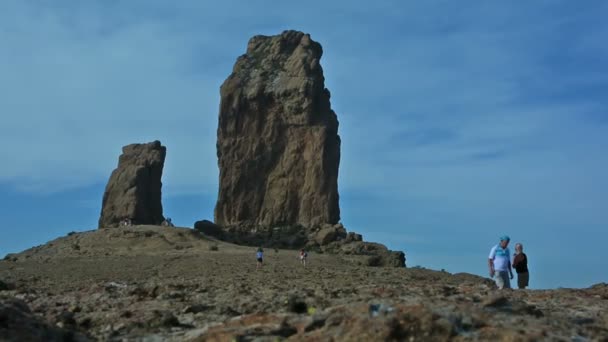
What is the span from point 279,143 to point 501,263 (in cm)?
4997

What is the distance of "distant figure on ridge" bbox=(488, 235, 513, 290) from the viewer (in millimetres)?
16875

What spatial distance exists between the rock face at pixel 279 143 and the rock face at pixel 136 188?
5402 mm

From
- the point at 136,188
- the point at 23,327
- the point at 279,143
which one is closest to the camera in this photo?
the point at 23,327

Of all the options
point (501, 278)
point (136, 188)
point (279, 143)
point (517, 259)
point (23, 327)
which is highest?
point (279, 143)

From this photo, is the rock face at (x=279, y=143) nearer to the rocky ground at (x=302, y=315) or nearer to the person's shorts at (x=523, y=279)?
the person's shorts at (x=523, y=279)

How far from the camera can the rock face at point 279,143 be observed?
6369 cm

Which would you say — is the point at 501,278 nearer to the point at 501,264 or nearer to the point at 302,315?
the point at 501,264

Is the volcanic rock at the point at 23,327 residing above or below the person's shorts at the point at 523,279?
below

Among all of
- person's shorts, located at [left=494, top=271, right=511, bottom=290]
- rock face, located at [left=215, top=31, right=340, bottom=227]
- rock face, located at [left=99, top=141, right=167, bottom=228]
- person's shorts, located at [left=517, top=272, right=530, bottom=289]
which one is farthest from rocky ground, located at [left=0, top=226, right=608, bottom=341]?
rock face, located at [left=99, top=141, right=167, bottom=228]

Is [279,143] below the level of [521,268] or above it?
above

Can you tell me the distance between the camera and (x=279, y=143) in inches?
2608

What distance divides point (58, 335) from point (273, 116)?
57555 mm

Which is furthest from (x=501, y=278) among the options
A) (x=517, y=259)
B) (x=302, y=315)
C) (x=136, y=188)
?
(x=136, y=188)

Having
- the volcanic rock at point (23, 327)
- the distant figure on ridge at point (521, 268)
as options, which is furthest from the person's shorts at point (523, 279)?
the volcanic rock at point (23, 327)
